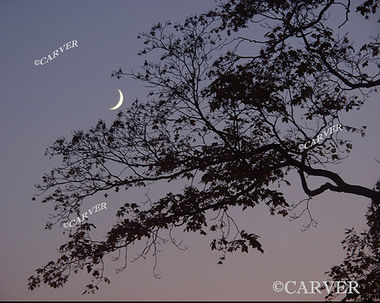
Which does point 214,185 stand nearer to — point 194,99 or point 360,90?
point 194,99

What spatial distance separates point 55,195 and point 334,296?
8719mm

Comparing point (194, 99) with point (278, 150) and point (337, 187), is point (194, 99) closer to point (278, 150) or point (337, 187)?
point (278, 150)

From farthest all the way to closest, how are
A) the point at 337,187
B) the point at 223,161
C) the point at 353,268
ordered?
the point at 353,268
the point at 337,187
the point at 223,161

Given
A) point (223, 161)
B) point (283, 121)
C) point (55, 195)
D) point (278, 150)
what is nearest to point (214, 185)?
point (223, 161)

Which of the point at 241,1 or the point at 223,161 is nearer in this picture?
the point at 223,161

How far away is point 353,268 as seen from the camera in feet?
42.4

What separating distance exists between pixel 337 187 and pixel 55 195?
7.85m

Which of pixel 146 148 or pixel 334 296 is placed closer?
pixel 146 148

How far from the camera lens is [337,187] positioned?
11.8 metres

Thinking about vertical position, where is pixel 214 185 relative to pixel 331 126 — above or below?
below

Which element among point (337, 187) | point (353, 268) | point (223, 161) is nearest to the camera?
point (223, 161)

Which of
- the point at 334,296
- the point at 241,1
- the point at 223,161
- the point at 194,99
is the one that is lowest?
the point at 334,296

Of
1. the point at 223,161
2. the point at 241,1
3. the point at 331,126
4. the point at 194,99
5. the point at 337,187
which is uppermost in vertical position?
the point at 241,1

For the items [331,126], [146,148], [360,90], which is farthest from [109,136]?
[360,90]
